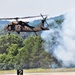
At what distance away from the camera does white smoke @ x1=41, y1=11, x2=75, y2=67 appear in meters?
43.1

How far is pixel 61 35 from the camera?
44.3 metres

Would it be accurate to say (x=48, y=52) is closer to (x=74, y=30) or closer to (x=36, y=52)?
(x=36, y=52)

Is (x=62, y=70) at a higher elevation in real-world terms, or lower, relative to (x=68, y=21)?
lower

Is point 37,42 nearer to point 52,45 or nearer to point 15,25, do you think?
point 52,45

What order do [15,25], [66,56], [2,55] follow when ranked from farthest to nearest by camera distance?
[2,55] → [66,56] → [15,25]

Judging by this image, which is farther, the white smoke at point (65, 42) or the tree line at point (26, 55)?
the tree line at point (26, 55)

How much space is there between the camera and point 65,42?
44031 mm

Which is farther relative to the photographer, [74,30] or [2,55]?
[2,55]

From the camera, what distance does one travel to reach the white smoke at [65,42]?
4312 cm

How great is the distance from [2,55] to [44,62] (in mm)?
5654

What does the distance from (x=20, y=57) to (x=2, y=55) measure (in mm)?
3151

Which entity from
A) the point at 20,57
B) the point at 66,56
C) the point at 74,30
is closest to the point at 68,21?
the point at 74,30

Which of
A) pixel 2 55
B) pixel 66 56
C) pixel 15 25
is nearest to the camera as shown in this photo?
pixel 15 25

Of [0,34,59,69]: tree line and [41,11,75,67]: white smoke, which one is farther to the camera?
[0,34,59,69]: tree line
